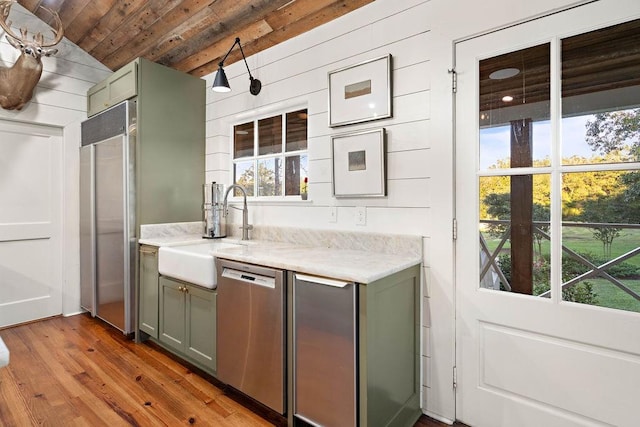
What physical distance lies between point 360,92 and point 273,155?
0.99 metres

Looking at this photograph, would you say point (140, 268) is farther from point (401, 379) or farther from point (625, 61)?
point (625, 61)

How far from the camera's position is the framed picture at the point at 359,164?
2062mm

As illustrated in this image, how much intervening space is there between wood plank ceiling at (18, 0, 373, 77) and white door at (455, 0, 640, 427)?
108 cm

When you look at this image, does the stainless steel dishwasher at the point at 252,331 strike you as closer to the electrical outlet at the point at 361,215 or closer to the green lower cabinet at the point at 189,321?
the green lower cabinet at the point at 189,321

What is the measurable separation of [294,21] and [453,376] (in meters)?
2.51

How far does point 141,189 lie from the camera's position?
9.37ft

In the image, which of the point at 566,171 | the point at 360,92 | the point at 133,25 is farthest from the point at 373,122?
the point at 133,25

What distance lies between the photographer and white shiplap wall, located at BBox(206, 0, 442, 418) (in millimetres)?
1915

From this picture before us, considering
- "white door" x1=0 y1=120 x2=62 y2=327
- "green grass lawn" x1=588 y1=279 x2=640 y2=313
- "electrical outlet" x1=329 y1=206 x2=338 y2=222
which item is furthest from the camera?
"white door" x1=0 y1=120 x2=62 y2=327

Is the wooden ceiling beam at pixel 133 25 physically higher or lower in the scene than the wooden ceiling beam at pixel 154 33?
higher

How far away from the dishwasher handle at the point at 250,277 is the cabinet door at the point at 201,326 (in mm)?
218

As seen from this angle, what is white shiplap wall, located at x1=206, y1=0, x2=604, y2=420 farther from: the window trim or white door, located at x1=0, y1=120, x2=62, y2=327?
white door, located at x1=0, y1=120, x2=62, y2=327

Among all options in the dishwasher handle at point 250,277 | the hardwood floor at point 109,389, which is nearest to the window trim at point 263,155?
the dishwasher handle at point 250,277

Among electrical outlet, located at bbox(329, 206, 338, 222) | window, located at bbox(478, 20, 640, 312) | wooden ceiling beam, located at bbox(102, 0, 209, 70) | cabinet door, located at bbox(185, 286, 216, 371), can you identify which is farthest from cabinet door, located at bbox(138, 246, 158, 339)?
window, located at bbox(478, 20, 640, 312)
